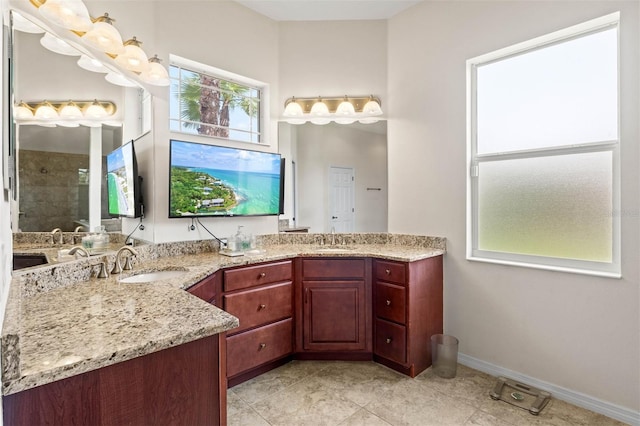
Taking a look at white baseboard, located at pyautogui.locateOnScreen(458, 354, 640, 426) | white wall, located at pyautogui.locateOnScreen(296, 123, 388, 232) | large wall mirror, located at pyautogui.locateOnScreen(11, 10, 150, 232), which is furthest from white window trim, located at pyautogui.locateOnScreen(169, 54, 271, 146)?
white baseboard, located at pyautogui.locateOnScreen(458, 354, 640, 426)

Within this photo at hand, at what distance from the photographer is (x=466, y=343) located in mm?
2629

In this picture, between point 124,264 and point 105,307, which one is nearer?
point 105,307

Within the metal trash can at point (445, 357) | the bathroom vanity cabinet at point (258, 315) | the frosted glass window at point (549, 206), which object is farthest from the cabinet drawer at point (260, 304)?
the frosted glass window at point (549, 206)

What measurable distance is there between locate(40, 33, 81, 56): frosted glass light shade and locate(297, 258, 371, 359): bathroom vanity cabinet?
1953 mm

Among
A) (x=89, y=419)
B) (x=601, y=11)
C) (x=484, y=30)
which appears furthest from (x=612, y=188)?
(x=89, y=419)

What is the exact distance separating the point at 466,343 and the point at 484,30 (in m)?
2.48

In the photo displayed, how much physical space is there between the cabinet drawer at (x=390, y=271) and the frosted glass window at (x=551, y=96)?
1.17 meters

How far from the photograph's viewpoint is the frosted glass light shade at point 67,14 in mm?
1565

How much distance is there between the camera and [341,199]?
3.17 meters

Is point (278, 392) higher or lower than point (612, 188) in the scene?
lower

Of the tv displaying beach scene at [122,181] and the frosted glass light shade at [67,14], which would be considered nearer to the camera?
the frosted glass light shade at [67,14]

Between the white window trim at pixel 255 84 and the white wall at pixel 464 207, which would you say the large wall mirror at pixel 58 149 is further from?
the white wall at pixel 464 207

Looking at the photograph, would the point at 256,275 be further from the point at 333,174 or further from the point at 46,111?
the point at 46,111

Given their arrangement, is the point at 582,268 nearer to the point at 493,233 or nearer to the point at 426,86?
the point at 493,233
